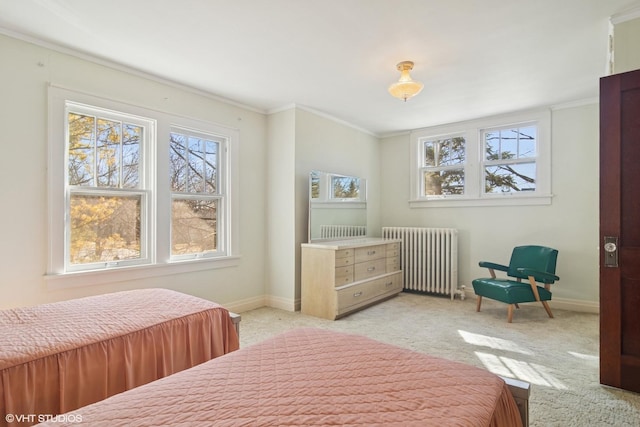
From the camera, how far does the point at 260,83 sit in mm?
3496

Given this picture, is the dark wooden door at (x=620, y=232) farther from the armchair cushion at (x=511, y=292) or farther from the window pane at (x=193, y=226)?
the window pane at (x=193, y=226)

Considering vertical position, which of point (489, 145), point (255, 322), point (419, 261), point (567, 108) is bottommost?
point (255, 322)

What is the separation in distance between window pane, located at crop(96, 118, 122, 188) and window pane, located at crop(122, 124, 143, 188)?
5 centimetres

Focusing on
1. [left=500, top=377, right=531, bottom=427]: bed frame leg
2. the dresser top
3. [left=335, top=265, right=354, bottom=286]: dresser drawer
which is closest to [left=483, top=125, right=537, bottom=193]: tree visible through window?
the dresser top

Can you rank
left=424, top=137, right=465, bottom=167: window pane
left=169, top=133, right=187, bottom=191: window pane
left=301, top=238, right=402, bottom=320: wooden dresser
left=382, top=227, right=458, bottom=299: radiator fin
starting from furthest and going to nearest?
left=424, top=137, right=465, bottom=167: window pane → left=382, top=227, right=458, bottom=299: radiator fin → left=301, top=238, right=402, bottom=320: wooden dresser → left=169, top=133, right=187, bottom=191: window pane

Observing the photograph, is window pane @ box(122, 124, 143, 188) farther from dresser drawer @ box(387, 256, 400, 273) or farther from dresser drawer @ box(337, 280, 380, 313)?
dresser drawer @ box(387, 256, 400, 273)

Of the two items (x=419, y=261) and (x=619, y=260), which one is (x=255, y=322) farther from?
(x=619, y=260)

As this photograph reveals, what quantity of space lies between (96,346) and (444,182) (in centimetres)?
478

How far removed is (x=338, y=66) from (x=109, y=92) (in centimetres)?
206

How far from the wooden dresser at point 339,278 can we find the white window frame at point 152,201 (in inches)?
36.2

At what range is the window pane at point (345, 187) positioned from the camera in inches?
184

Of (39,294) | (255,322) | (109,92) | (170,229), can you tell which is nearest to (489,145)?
(255,322)

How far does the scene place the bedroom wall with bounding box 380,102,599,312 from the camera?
403 centimetres

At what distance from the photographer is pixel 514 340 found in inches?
125
